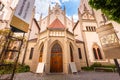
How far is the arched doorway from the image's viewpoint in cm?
1146

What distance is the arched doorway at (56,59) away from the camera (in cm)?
1146

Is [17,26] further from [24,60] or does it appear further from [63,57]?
[24,60]

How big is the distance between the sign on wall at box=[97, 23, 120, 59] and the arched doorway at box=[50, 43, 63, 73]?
9843 mm

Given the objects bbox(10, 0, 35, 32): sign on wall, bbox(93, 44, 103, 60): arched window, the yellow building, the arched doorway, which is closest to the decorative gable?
the yellow building

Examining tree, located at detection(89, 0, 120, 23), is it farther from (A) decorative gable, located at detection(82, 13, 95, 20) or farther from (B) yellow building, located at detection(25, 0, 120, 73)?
(A) decorative gable, located at detection(82, 13, 95, 20)

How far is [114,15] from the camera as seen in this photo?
152 inches

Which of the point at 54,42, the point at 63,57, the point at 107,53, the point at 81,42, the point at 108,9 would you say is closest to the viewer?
the point at 107,53

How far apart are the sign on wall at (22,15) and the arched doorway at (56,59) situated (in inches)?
339

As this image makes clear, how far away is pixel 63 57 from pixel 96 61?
7.78 m

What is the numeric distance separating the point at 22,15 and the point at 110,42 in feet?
12.0

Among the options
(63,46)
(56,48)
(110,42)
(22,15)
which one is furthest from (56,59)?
(110,42)

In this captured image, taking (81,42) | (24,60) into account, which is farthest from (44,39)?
(81,42)

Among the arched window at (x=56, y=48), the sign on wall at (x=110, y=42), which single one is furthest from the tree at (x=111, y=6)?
the arched window at (x=56, y=48)

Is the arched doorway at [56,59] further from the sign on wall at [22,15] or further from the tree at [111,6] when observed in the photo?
the tree at [111,6]
